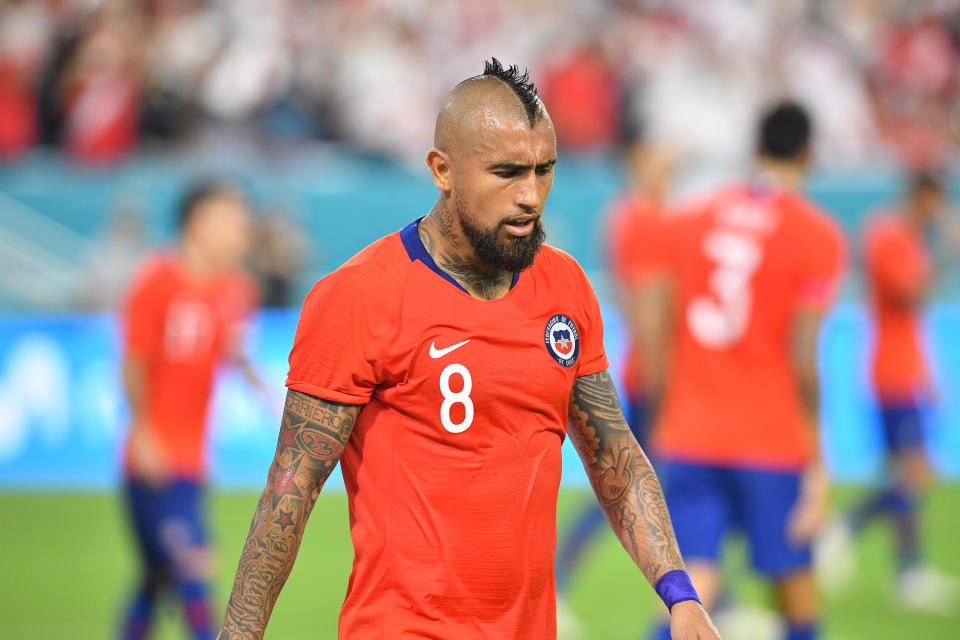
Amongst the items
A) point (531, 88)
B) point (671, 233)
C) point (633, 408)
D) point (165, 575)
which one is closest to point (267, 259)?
point (633, 408)

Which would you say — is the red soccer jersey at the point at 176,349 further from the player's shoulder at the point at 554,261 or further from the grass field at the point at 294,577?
the player's shoulder at the point at 554,261

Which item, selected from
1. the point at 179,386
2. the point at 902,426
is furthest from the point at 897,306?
the point at 179,386

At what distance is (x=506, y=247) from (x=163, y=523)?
412 centimetres

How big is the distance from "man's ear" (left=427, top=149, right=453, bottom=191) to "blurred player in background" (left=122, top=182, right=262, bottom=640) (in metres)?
3.85

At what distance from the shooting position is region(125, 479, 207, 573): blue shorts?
22.5 ft

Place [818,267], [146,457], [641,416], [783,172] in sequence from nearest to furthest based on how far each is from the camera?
[818,267] < [783,172] < [146,457] < [641,416]

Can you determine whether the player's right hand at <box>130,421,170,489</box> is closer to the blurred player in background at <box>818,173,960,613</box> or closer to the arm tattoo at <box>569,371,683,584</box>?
the arm tattoo at <box>569,371,683,584</box>

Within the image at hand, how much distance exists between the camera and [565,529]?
1041 centimetres

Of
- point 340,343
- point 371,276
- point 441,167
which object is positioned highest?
point 441,167

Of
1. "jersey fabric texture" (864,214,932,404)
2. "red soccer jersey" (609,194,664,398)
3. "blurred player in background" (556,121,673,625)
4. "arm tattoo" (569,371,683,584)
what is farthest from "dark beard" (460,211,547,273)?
"jersey fabric texture" (864,214,932,404)

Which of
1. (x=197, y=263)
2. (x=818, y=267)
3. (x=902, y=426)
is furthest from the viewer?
(x=902, y=426)

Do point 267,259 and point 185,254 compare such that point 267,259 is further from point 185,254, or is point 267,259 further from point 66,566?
point 185,254

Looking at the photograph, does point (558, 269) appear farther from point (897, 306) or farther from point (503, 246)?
point (897, 306)

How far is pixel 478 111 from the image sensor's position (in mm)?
3316
